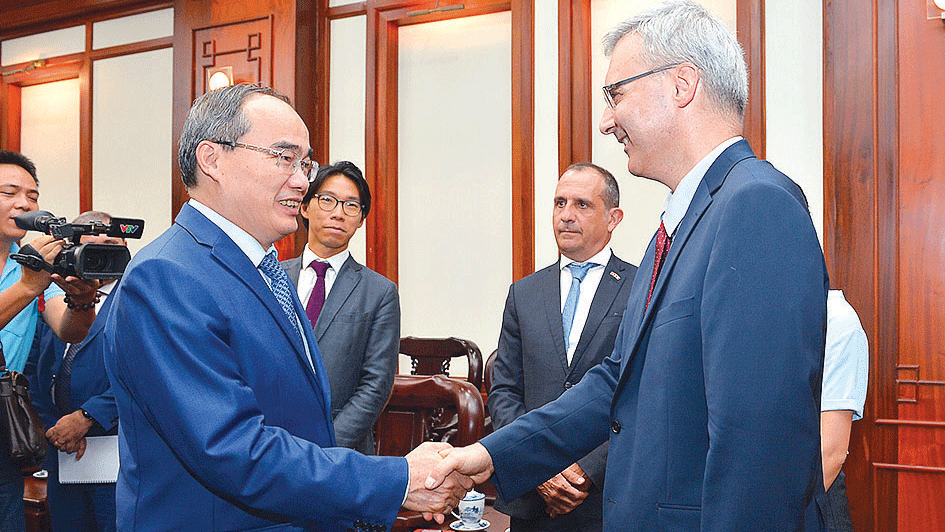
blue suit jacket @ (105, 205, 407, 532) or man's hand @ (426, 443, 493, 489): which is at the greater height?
blue suit jacket @ (105, 205, 407, 532)

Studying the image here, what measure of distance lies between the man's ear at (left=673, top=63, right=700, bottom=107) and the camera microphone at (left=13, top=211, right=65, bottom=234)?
6.29 feet

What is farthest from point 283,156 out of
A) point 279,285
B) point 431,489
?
point 431,489

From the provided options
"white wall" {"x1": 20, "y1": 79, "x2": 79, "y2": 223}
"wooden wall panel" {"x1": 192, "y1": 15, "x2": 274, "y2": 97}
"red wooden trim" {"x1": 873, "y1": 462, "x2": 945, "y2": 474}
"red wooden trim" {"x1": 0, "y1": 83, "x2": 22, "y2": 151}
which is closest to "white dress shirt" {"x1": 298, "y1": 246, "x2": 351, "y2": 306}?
"wooden wall panel" {"x1": 192, "y1": 15, "x2": 274, "y2": 97}

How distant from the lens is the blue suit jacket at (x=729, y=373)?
3.74 feet

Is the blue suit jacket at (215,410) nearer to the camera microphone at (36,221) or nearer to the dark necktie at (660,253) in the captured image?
the dark necktie at (660,253)

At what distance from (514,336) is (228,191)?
1355 mm

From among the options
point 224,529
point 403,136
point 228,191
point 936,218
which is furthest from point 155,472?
point 403,136

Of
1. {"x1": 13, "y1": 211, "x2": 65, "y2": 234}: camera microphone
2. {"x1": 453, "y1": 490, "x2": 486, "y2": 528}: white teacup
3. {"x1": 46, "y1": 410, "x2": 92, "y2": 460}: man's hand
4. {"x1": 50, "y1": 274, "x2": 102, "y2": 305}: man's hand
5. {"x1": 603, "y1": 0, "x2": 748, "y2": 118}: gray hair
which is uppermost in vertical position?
{"x1": 603, "y1": 0, "x2": 748, "y2": 118}: gray hair

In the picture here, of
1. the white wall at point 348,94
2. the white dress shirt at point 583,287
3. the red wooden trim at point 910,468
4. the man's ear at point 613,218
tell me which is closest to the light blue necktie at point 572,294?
the white dress shirt at point 583,287

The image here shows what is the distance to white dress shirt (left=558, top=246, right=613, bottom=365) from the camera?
106 inches

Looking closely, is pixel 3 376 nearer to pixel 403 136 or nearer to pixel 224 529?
pixel 224 529

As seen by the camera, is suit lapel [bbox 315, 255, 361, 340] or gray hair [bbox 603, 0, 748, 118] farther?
suit lapel [bbox 315, 255, 361, 340]

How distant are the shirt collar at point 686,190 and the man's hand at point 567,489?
1080mm

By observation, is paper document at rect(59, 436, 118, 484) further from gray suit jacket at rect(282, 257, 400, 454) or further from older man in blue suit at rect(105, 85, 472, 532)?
older man in blue suit at rect(105, 85, 472, 532)
